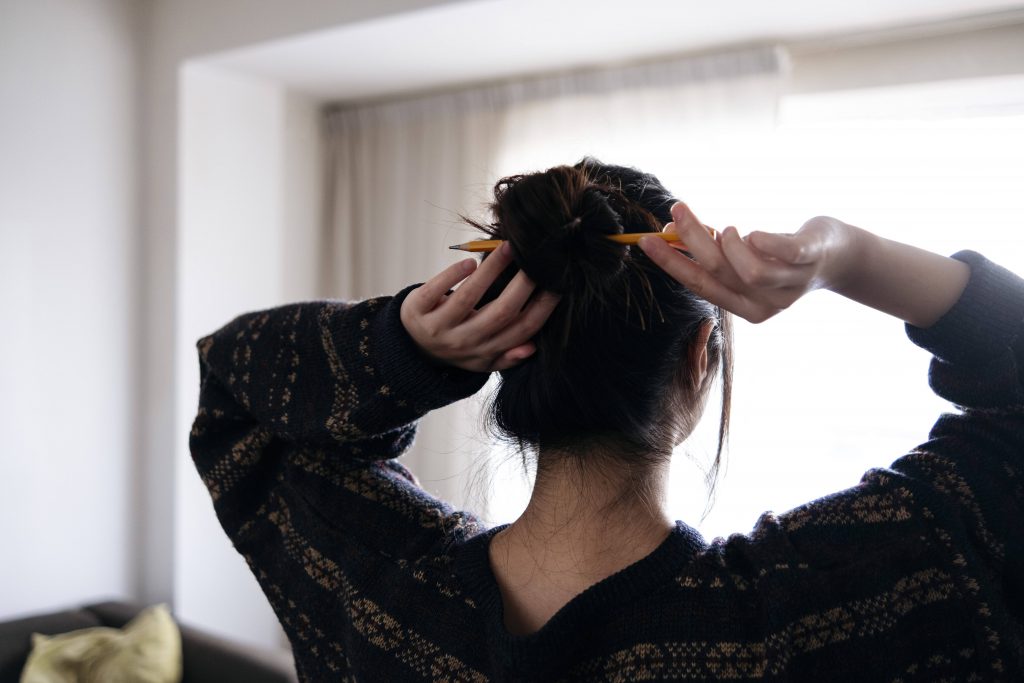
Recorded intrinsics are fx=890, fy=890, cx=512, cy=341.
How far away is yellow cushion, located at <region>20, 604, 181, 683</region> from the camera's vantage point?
6.98ft

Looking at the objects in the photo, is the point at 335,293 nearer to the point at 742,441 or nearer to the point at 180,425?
the point at 180,425

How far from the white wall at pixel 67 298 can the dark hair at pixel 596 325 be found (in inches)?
82.5

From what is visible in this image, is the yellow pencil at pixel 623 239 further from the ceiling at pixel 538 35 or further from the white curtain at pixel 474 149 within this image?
the ceiling at pixel 538 35

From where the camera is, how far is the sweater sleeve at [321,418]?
788 millimetres

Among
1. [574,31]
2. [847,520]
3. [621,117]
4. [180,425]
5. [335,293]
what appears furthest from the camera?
[335,293]

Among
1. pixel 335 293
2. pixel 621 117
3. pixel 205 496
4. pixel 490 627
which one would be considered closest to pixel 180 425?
pixel 205 496

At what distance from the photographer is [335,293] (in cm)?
305

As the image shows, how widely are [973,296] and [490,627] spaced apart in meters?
0.48

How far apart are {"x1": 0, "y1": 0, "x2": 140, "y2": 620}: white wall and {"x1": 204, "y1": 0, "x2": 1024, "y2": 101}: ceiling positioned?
40 cm

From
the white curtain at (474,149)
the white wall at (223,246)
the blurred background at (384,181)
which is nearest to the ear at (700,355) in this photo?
the blurred background at (384,181)

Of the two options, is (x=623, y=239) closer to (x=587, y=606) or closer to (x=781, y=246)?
(x=781, y=246)

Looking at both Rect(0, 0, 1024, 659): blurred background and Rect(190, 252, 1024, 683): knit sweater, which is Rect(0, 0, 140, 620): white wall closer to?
Rect(0, 0, 1024, 659): blurred background

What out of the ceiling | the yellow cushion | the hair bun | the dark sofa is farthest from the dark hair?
the yellow cushion

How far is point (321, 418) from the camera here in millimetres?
823
